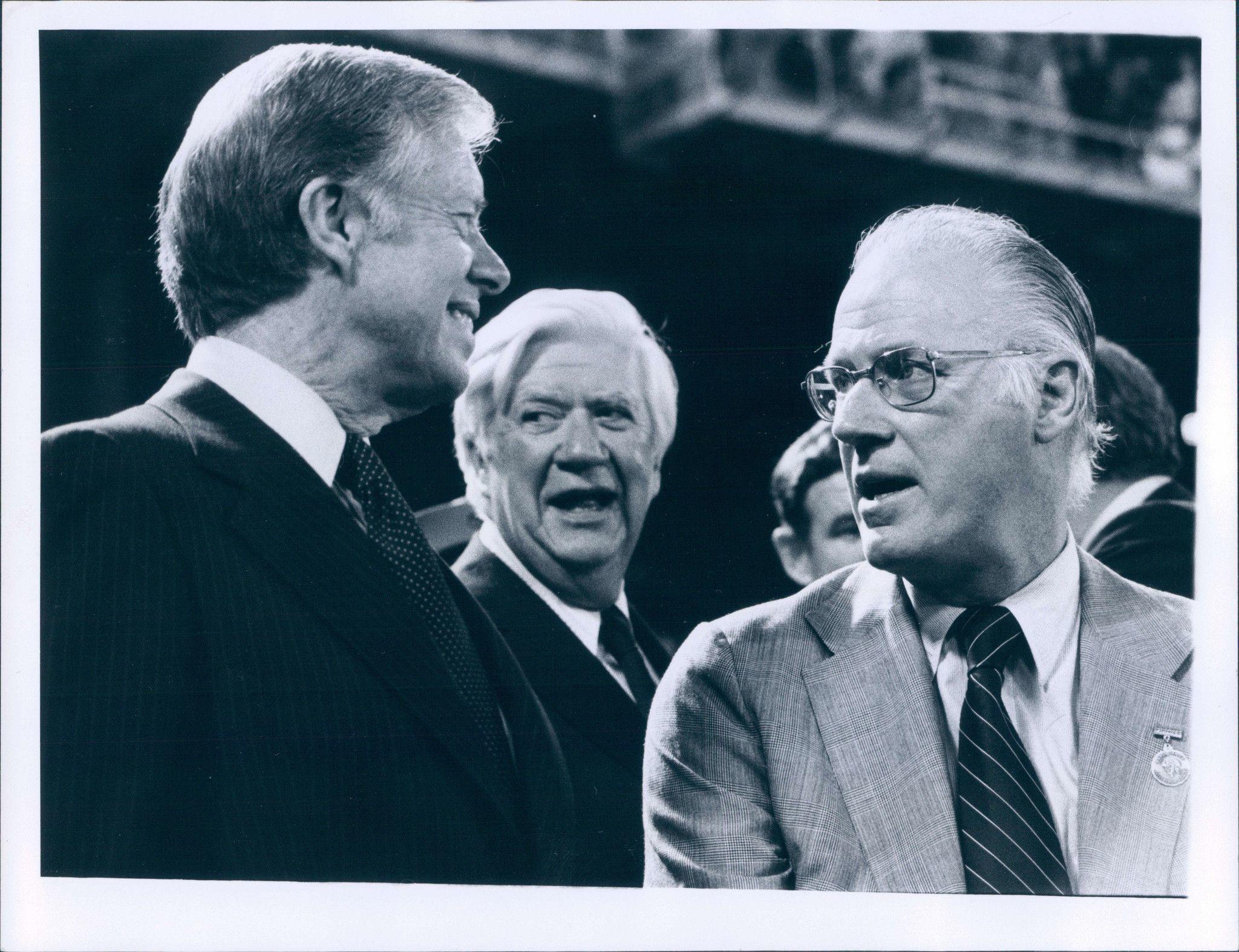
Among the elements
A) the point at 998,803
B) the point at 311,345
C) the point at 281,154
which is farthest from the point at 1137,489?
the point at 281,154

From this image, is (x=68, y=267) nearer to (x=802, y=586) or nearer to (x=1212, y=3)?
(x=802, y=586)

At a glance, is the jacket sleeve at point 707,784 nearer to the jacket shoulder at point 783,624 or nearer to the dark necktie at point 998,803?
the jacket shoulder at point 783,624

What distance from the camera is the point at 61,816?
2.56m

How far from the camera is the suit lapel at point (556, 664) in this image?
2.49 meters

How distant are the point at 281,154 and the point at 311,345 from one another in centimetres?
42

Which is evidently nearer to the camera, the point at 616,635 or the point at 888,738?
the point at 888,738

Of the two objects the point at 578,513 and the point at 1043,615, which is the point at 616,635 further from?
the point at 1043,615

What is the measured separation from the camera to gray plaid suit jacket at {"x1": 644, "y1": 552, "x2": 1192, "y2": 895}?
7.83 ft

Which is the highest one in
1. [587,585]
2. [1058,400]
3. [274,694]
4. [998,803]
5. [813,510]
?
[1058,400]

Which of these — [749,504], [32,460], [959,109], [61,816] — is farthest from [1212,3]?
[61,816]

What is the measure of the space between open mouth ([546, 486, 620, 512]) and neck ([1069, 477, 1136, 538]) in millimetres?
1009

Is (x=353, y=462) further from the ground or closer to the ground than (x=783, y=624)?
further from the ground

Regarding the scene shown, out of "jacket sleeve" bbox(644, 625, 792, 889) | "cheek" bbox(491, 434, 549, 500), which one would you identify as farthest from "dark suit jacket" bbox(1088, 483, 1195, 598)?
"cheek" bbox(491, 434, 549, 500)

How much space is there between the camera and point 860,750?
7.88 ft
